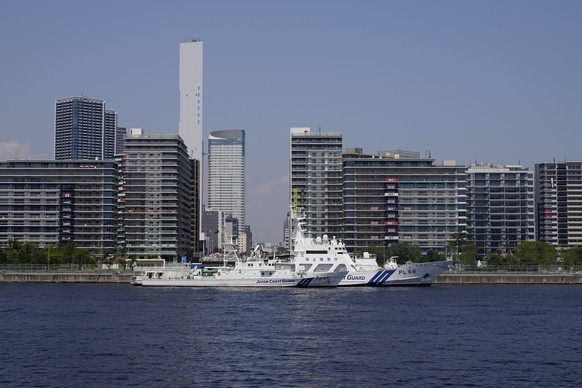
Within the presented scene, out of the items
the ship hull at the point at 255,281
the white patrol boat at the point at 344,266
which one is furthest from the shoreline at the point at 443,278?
A: the ship hull at the point at 255,281

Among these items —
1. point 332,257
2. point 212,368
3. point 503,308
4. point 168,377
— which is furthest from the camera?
point 332,257

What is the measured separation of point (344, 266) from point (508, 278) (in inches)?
1854

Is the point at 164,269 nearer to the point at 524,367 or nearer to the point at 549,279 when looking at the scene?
the point at 549,279

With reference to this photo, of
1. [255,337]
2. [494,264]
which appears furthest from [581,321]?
[494,264]

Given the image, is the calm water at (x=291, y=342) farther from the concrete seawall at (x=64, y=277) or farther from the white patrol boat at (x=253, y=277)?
the concrete seawall at (x=64, y=277)

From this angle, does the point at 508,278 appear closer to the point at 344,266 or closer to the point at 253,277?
the point at 344,266

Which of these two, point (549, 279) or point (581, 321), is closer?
point (581, 321)

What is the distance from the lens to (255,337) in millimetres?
69062

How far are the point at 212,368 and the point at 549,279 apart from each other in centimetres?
13241

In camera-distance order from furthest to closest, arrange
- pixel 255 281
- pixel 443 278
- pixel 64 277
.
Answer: pixel 64 277 < pixel 443 278 < pixel 255 281

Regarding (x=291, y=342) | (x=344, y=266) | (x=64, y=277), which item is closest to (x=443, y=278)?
(x=344, y=266)

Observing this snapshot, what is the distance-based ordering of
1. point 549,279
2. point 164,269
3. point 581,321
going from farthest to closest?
point 549,279 < point 164,269 < point 581,321

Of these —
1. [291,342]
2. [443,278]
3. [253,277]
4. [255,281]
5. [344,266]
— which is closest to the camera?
[291,342]

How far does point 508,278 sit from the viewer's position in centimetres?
17250
